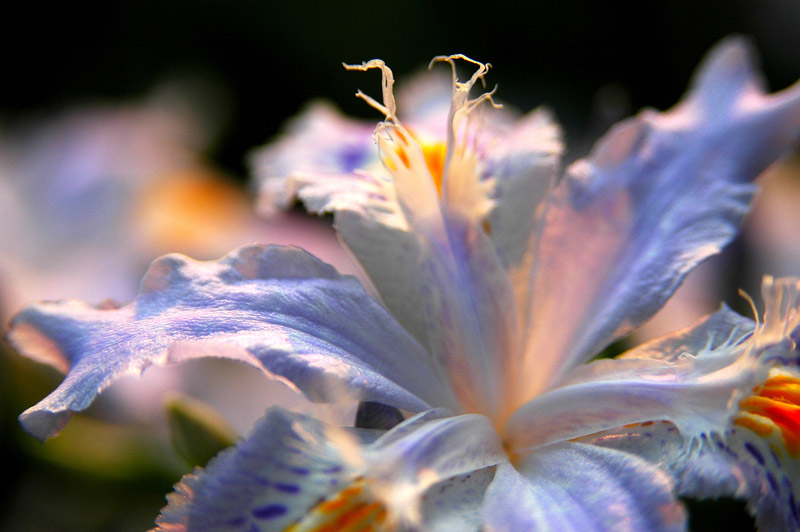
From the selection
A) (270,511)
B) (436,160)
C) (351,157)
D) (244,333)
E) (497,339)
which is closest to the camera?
(270,511)

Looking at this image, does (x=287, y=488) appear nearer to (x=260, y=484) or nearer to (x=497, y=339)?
(x=260, y=484)

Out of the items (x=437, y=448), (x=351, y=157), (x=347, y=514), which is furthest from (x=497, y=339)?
(x=351, y=157)

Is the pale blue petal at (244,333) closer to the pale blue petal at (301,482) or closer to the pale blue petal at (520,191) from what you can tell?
the pale blue petal at (301,482)

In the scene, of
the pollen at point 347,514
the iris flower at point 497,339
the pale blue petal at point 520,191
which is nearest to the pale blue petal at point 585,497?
the iris flower at point 497,339

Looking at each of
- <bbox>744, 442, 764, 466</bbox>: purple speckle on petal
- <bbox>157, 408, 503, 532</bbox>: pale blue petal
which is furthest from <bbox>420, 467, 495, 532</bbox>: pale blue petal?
<bbox>744, 442, 764, 466</bbox>: purple speckle on petal

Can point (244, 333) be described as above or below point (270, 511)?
above

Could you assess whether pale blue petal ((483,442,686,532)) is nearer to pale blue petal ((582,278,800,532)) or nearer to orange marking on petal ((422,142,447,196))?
pale blue petal ((582,278,800,532))

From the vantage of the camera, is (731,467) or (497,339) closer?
(731,467)

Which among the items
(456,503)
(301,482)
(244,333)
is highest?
(244,333)

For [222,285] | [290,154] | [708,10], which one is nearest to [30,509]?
[290,154]
